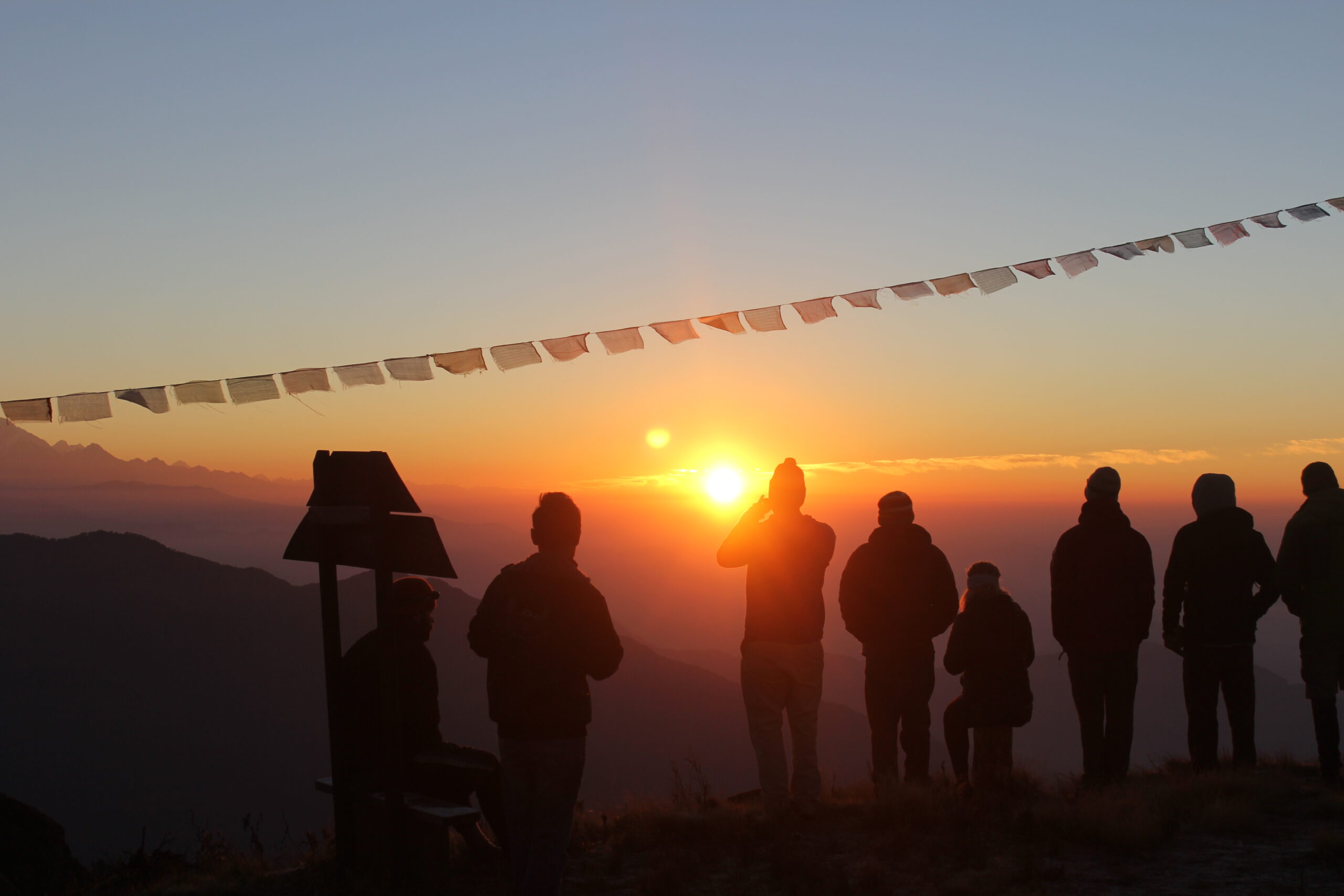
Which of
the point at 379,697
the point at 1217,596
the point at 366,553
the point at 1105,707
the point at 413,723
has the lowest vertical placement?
the point at 1105,707

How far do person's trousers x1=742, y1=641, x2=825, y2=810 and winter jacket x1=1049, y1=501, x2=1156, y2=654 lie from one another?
1.78 metres

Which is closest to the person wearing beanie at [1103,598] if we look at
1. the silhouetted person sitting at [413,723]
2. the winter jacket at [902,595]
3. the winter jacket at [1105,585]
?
the winter jacket at [1105,585]

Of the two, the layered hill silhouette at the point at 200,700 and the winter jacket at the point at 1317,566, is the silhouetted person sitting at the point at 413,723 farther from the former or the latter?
the layered hill silhouette at the point at 200,700

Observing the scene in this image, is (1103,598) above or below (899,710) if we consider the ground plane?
above

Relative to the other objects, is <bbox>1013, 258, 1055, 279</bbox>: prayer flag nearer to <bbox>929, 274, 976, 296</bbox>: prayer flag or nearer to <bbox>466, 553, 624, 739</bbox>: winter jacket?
<bbox>929, 274, 976, 296</bbox>: prayer flag

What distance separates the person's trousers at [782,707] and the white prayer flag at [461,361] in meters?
3.53

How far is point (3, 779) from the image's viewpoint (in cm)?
8000

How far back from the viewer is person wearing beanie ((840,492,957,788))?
6.21 m

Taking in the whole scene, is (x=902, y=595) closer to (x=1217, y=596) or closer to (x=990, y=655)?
(x=990, y=655)

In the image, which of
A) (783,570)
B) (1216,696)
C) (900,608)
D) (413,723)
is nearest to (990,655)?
(900,608)

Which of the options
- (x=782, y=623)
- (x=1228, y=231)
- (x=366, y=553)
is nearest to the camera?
(x=366, y=553)

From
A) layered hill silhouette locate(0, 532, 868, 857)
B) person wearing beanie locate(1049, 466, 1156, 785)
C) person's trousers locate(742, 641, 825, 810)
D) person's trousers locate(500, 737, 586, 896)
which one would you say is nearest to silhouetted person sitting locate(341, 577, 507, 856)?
person's trousers locate(500, 737, 586, 896)

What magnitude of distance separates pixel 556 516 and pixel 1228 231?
26.4 feet

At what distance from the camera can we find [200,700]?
10388 centimetres
